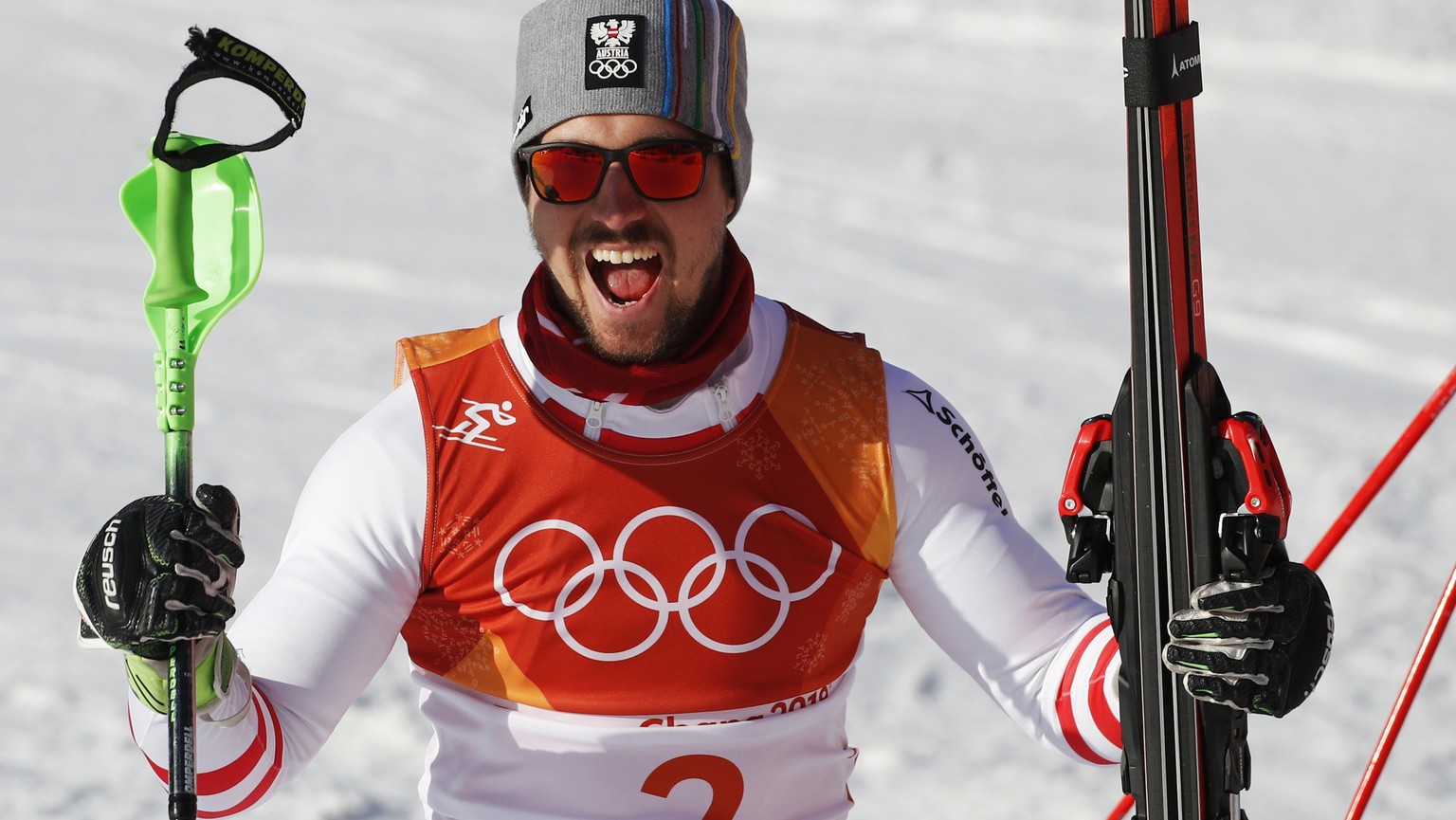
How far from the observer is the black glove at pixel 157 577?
76.3 inches

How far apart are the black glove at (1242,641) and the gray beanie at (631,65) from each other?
3.21ft

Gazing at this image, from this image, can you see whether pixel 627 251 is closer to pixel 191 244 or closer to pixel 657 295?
pixel 657 295

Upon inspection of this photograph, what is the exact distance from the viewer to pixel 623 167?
7.73 feet

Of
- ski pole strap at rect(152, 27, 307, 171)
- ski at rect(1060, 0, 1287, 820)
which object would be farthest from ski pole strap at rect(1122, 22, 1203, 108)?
ski pole strap at rect(152, 27, 307, 171)

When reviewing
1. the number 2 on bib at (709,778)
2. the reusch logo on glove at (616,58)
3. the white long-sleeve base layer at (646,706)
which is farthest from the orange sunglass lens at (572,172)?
the number 2 on bib at (709,778)

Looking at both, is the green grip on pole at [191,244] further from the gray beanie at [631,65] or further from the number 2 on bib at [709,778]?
the number 2 on bib at [709,778]

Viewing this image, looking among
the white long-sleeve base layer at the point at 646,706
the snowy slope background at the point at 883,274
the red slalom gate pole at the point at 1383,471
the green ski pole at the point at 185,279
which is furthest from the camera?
the snowy slope background at the point at 883,274

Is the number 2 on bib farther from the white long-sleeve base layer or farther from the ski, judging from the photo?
the ski

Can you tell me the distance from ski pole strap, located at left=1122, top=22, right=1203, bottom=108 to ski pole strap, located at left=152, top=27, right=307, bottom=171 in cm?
104

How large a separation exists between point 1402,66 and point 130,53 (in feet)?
24.6

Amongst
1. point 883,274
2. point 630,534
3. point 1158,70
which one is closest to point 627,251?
point 630,534

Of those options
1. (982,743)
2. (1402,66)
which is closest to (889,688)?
(982,743)

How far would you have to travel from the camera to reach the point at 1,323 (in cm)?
736

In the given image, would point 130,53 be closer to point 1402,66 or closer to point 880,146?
point 880,146
